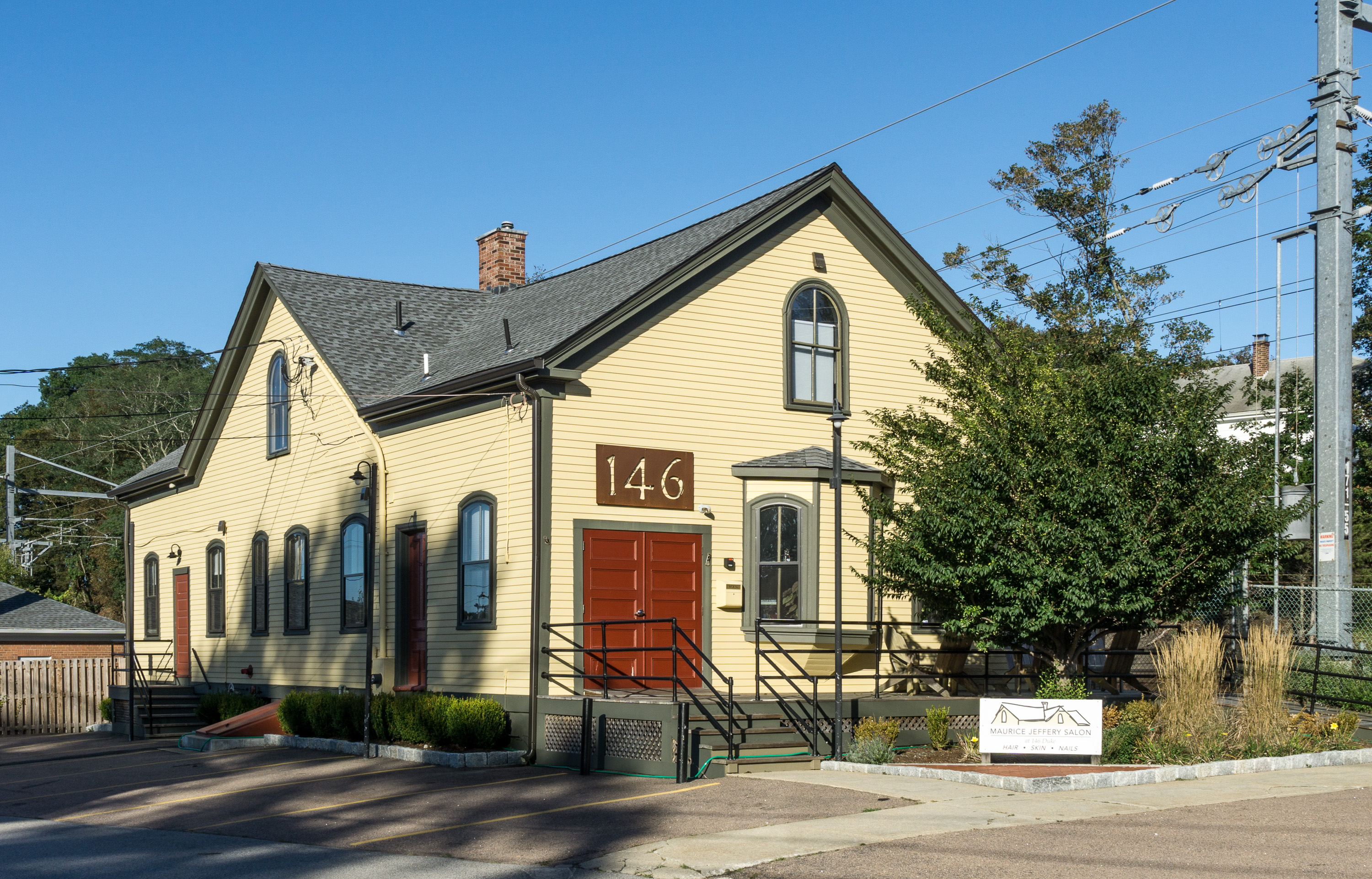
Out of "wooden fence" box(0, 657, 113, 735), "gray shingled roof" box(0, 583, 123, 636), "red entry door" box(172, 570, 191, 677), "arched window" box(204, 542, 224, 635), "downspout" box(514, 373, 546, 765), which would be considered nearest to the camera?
"downspout" box(514, 373, 546, 765)

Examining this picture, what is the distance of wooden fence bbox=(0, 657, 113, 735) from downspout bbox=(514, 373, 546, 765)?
1534cm

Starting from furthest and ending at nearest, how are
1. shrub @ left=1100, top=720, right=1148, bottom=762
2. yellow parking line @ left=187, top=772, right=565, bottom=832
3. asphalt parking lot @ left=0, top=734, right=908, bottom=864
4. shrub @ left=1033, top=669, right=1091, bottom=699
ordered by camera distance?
shrub @ left=1033, top=669, right=1091, bottom=699
shrub @ left=1100, top=720, right=1148, bottom=762
yellow parking line @ left=187, top=772, right=565, bottom=832
asphalt parking lot @ left=0, top=734, right=908, bottom=864

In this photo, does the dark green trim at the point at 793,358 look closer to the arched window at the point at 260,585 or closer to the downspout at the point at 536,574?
the downspout at the point at 536,574

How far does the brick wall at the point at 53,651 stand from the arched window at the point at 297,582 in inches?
554

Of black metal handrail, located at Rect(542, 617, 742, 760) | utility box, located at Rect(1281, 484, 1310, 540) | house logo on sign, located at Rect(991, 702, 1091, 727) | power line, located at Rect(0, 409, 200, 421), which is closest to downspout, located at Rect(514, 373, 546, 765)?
black metal handrail, located at Rect(542, 617, 742, 760)

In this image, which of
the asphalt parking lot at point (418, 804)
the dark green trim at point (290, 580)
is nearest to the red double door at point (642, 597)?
the asphalt parking lot at point (418, 804)

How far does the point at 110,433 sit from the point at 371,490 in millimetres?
Answer: 53914

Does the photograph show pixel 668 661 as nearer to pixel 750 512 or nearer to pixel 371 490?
pixel 750 512

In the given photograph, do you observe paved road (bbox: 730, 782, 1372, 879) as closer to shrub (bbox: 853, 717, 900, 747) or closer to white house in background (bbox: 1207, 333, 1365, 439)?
shrub (bbox: 853, 717, 900, 747)

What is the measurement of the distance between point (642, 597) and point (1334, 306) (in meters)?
10.0

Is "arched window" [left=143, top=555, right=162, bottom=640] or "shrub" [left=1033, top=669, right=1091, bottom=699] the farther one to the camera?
"arched window" [left=143, top=555, right=162, bottom=640]

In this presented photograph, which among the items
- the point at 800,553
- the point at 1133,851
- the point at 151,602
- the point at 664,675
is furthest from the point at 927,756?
the point at 151,602

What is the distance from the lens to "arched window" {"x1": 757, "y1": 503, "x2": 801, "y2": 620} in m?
18.8

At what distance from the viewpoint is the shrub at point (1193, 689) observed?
15312mm
